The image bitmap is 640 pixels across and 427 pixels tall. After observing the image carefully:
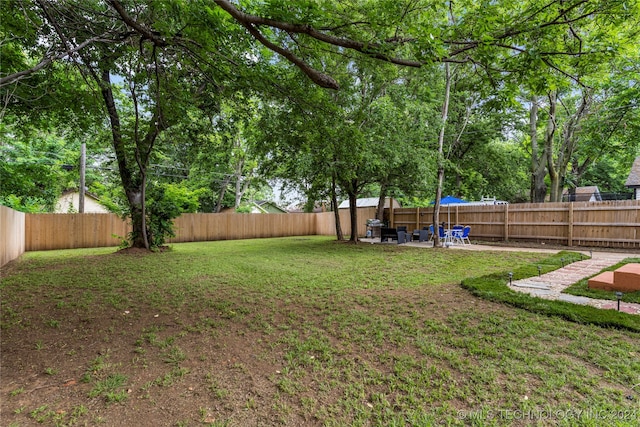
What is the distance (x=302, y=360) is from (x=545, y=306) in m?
3.02

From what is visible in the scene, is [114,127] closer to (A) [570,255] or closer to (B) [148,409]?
(B) [148,409]

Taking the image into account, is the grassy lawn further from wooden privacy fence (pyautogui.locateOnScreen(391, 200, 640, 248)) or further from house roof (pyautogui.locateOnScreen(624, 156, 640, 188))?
house roof (pyautogui.locateOnScreen(624, 156, 640, 188))

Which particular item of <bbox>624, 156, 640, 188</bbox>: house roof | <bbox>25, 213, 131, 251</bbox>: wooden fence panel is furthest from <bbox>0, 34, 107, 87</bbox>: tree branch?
<bbox>624, 156, 640, 188</bbox>: house roof

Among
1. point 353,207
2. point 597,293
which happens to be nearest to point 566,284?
point 597,293

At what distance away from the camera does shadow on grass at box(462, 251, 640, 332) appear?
3.11 meters

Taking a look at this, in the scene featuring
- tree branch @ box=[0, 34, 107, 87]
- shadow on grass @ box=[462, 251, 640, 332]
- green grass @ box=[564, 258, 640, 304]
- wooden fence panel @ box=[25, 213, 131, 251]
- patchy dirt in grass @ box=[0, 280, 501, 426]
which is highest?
tree branch @ box=[0, 34, 107, 87]

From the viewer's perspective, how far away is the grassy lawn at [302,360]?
1.88 meters

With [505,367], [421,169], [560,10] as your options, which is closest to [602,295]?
[505,367]

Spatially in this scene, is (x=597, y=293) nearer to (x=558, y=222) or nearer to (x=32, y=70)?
(x=32, y=70)

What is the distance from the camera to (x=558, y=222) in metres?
10.5

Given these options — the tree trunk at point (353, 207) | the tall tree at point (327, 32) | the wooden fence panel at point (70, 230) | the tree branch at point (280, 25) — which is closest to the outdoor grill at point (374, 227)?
the tree trunk at point (353, 207)

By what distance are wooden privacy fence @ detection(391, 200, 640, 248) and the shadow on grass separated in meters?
6.45

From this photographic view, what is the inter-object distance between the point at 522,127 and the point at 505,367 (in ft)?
53.3

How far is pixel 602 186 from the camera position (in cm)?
2383
